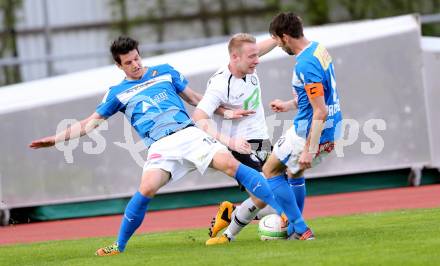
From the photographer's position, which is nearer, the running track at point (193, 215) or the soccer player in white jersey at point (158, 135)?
the soccer player in white jersey at point (158, 135)

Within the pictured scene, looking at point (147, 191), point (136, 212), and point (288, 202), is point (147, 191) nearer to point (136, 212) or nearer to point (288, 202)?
point (136, 212)

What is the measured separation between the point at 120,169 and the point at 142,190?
7714mm

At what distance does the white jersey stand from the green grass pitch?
113 cm

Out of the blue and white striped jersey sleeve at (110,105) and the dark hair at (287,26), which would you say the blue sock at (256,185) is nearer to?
the dark hair at (287,26)

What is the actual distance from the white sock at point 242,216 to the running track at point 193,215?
3555mm

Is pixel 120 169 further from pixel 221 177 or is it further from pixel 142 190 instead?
pixel 142 190

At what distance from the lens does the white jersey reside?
11.2 meters

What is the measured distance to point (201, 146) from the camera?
10.6 meters

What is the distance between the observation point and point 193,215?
55.1 ft

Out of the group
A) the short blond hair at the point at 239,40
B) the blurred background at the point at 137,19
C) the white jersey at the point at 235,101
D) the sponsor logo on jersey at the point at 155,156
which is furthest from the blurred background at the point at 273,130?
the blurred background at the point at 137,19

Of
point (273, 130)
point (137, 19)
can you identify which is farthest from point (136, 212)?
point (137, 19)

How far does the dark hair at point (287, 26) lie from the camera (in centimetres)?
1030

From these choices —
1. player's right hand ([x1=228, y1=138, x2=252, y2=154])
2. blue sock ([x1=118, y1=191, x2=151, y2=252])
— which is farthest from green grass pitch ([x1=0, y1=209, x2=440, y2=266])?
player's right hand ([x1=228, y1=138, x2=252, y2=154])

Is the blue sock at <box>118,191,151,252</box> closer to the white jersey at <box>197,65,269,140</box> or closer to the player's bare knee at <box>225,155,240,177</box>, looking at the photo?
the player's bare knee at <box>225,155,240,177</box>
